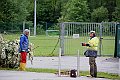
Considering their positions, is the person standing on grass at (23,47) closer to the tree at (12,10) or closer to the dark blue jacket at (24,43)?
the dark blue jacket at (24,43)

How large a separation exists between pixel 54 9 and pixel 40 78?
89494 millimetres

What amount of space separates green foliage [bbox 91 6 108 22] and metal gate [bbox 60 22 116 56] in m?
61.5

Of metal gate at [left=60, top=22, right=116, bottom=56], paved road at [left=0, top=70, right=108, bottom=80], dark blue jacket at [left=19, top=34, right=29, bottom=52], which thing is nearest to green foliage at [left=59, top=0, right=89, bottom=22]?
metal gate at [left=60, top=22, right=116, bottom=56]

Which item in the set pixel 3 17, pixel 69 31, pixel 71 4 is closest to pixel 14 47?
pixel 69 31

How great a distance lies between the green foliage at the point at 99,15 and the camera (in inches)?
3696

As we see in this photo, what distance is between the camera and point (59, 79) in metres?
16.0

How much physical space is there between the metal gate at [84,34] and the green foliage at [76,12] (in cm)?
5852

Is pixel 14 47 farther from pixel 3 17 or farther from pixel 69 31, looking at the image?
pixel 3 17

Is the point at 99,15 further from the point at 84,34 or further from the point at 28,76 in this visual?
the point at 28,76

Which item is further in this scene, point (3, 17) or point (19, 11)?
point (19, 11)

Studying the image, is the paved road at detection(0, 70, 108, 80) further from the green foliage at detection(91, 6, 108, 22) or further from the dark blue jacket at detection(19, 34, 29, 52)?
the green foliage at detection(91, 6, 108, 22)

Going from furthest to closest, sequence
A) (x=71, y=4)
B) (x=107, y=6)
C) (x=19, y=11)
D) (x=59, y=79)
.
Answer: (x=107, y=6) → (x=71, y=4) → (x=19, y=11) → (x=59, y=79)

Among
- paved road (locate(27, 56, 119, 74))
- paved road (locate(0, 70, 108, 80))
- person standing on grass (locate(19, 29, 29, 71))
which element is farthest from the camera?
paved road (locate(27, 56, 119, 74))

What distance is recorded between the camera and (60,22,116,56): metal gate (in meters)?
31.3
